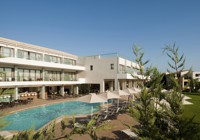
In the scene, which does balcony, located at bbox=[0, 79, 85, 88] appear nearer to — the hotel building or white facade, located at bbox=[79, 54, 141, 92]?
the hotel building

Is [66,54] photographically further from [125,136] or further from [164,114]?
[164,114]

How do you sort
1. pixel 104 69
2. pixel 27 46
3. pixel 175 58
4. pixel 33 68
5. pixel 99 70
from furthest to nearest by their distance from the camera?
pixel 99 70, pixel 104 69, pixel 33 68, pixel 27 46, pixel 175 58

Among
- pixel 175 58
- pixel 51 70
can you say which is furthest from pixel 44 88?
pixel 175 58

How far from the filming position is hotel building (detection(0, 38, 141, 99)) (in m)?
27.2

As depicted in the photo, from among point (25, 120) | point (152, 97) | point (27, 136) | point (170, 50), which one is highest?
point (170, 50)

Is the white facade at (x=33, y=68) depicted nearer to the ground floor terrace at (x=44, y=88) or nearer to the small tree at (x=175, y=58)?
the ground floor terrace at (x=44, y=88)

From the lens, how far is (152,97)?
479 cm

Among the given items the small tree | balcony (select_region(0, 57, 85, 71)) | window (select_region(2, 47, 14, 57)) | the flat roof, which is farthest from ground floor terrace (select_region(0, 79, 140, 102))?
the small tree

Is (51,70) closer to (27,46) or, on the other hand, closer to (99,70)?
(27,46)

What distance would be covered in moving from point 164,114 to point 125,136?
6889mm

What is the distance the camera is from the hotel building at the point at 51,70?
27234 mm

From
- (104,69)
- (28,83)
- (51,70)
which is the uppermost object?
(104,69)

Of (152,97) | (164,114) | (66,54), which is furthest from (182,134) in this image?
(66,54)

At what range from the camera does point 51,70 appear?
119 ft
